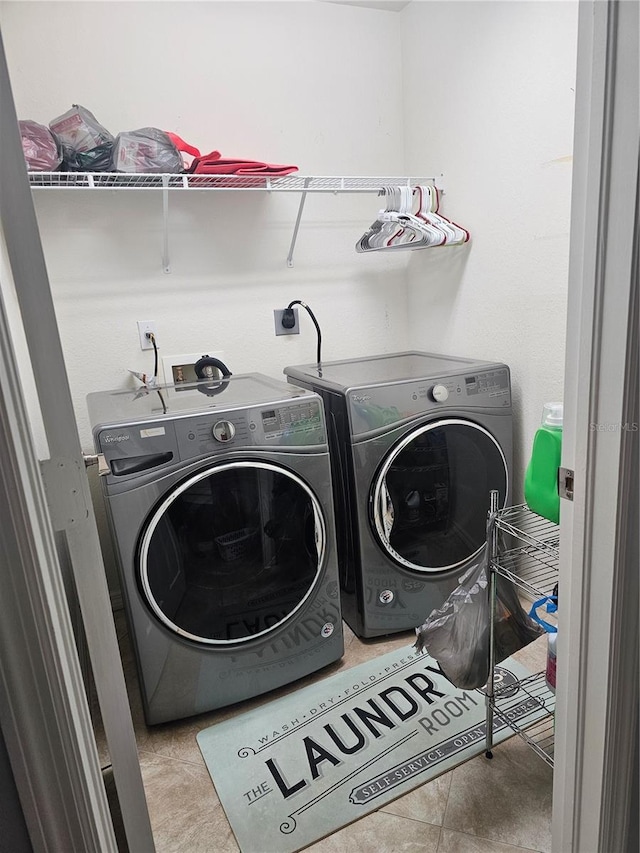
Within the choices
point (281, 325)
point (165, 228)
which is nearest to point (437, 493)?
point (281, 325)

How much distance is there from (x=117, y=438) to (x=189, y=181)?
101 centimetres

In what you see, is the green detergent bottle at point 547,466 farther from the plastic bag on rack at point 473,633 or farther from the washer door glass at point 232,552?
the washer door glass at point 232,552

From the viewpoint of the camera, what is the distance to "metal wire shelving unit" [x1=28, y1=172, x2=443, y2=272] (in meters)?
1.71

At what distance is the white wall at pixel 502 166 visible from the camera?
5.37 ft

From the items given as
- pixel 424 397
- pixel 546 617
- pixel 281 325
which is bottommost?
pixel 546 617

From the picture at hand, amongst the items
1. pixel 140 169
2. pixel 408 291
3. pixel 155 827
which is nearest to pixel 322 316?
pixel 408 291

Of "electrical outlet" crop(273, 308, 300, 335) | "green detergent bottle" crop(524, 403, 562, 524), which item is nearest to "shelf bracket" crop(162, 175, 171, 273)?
"electrical outlet" crop(273, 308, 300, 335)

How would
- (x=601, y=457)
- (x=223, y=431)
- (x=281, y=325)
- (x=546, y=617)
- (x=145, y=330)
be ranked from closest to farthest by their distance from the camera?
(x=601, y=457)
(x=223, y=431)
(x=546, y=617)
(x=145, y=330)
(x=281, y=325)

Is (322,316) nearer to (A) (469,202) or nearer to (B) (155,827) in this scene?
(A) (469,202)

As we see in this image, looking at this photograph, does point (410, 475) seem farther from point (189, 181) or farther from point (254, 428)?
point (189, 181)

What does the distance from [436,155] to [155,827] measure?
2.33 metres

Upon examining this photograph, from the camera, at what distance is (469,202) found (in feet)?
6.60

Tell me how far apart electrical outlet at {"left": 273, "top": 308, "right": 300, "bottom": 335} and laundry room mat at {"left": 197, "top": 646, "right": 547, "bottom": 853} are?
1.30 m

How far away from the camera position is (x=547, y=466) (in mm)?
1351
